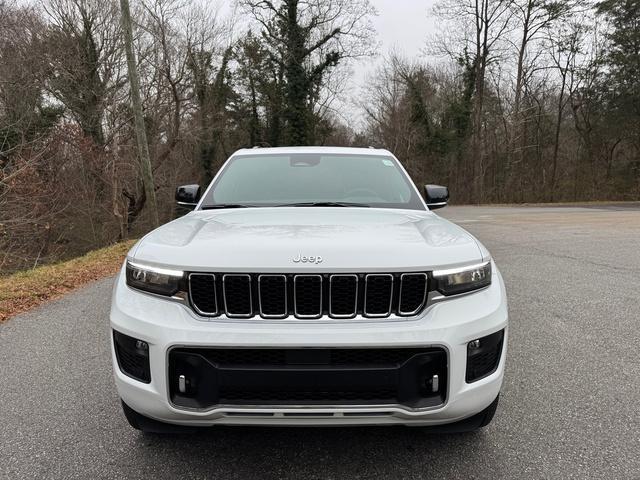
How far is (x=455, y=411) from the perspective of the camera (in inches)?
77.9

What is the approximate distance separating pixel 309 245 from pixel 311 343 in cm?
45

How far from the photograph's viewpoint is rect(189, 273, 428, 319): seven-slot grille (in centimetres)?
199

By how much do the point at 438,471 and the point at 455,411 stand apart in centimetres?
46

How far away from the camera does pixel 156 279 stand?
209 centimetres

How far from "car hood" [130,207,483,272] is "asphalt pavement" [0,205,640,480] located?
97 cm

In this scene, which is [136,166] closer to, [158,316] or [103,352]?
[103,352]

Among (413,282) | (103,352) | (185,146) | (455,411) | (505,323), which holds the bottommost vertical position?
(103,352)

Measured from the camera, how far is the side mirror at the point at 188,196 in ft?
12.0

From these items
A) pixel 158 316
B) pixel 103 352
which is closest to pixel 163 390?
pixel 158 316

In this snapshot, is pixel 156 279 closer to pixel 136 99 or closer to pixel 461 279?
pixel 461 279

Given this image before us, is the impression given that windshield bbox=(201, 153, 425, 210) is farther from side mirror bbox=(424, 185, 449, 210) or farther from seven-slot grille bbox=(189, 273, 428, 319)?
seven-slot grille bbox=(189, 273, 428, 319)

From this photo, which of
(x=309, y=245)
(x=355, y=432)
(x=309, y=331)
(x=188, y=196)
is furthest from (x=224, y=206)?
(x=355, y=432)

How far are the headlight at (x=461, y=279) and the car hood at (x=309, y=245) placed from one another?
0.04 m

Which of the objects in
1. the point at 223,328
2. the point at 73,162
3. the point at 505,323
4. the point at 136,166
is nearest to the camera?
the point at 223,328
